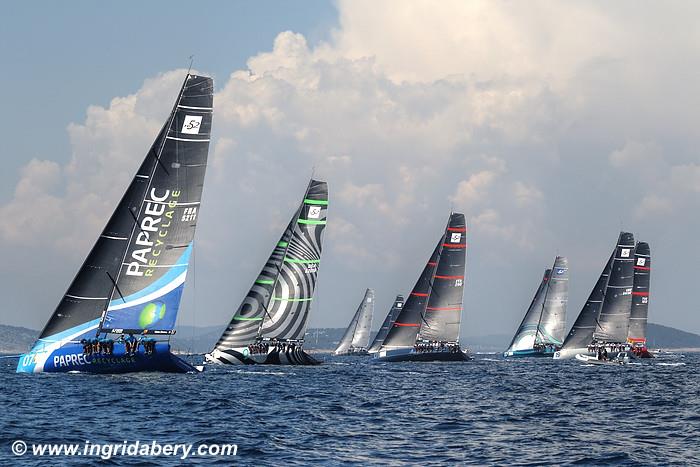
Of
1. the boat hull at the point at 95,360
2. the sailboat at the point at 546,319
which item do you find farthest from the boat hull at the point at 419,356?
the boat hull at the point at 95,360

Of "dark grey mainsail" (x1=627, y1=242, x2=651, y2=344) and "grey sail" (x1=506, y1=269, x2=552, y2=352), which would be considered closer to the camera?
"dark grey mainsail" (x1=627, y1=242, x2=651, y2=344)

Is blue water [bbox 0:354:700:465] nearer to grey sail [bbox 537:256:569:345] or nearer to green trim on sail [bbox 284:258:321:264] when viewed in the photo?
green trim on sail [bbox 284:258:321:264]

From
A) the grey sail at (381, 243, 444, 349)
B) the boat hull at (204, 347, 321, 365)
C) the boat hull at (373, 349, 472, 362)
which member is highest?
the grey sail at (381, 243, 444, 349)

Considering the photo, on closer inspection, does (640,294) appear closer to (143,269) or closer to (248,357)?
(248,357)

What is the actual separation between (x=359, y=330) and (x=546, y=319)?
4084 centimetres

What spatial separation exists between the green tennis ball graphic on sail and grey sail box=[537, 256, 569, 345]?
76.1m

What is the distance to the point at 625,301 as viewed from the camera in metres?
95.6

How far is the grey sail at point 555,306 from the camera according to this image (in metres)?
116

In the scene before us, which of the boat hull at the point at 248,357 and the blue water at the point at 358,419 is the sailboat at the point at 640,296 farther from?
the blue water at the point at 358,419

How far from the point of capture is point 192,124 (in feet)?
156

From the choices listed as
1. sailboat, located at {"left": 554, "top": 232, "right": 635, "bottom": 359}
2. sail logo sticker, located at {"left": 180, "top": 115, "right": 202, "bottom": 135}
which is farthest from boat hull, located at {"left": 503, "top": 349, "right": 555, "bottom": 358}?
sail logo sticker, located at {"left": 180, "top": 115, "right": 202, "bottom": 135}

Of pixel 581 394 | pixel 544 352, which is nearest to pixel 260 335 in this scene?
pixel 581 394

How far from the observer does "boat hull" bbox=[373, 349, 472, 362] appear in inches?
3406

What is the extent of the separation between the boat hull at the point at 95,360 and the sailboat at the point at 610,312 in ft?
193
